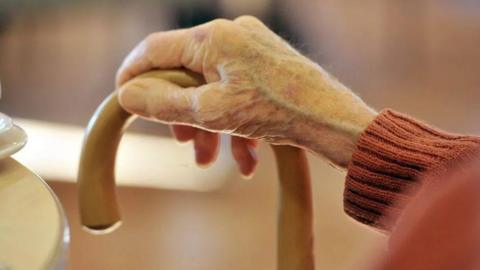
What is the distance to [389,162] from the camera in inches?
21.8

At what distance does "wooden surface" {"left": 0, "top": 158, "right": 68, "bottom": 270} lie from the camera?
35 centimetres

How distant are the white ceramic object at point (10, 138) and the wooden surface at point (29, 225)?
0.02m

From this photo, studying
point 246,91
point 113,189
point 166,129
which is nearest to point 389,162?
point 246,91

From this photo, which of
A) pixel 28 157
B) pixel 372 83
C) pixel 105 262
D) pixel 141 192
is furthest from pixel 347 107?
pixel 372 83

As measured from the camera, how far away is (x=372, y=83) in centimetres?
275

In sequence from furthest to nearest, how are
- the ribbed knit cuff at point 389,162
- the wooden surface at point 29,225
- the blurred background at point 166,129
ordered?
the blurred background at point 166,129
the ribbed knit cuff at point 389,162
the wooden surface at point 29,225

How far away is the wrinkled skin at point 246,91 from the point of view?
56 cm

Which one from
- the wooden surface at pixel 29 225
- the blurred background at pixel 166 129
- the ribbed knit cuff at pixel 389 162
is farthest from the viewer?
the blurred background at pixel 166 129

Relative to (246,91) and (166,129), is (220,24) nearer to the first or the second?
(246,91)

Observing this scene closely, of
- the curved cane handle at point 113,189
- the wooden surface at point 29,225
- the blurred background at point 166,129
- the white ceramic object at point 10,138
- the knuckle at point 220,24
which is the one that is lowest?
the blurred background at point 166,129

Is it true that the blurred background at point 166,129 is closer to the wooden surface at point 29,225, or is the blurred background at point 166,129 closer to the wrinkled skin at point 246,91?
the wrinkled skin at point 246,91

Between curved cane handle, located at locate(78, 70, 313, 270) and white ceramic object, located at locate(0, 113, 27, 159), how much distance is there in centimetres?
12

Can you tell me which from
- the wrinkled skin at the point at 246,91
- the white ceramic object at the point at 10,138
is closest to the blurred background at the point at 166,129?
the wrinkled skin at the point at 246,91

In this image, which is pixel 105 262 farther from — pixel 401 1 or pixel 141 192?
pixel 401 1
